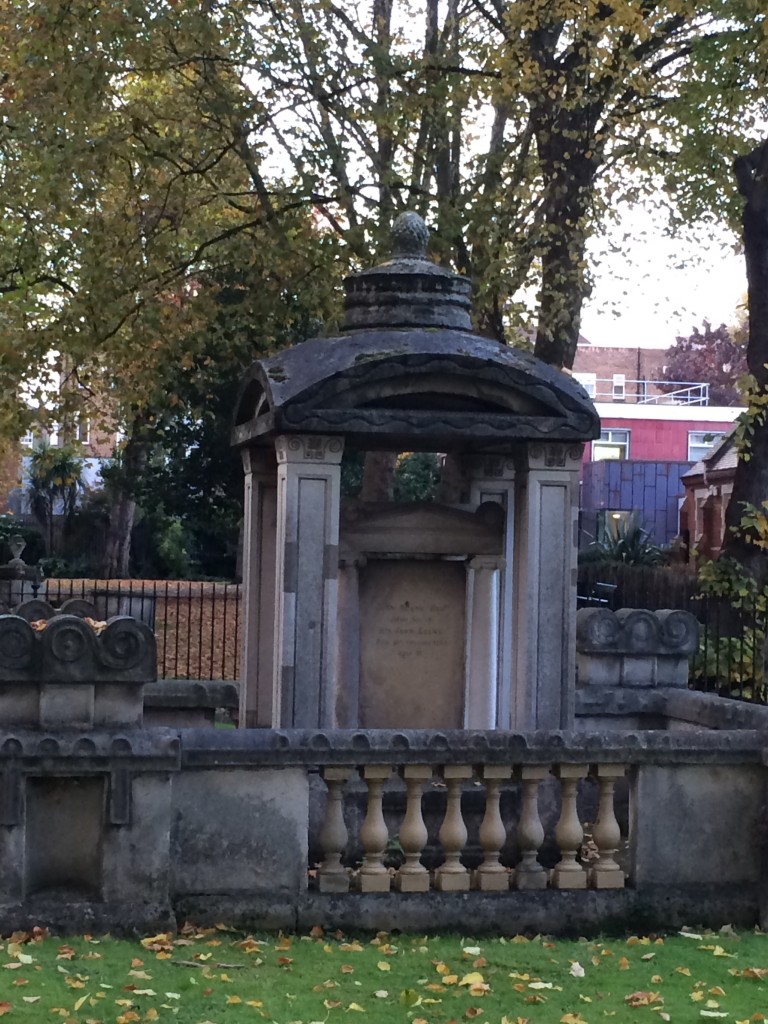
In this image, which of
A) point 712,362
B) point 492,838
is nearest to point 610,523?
point 492,838

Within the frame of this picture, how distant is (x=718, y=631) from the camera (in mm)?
15492

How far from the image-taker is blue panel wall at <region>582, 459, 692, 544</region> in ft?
157

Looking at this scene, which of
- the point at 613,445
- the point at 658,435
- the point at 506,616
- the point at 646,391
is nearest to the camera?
the point at 506,616

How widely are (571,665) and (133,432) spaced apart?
16708 millimetres

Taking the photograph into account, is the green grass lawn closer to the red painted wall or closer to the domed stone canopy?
the domed stone canopy

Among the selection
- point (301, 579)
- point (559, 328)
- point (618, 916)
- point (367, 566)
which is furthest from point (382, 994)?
point (559, 328)

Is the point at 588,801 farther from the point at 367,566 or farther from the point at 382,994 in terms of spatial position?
the point at 382,994

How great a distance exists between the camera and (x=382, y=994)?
18.3 feet

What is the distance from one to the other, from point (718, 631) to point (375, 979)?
34.1ft

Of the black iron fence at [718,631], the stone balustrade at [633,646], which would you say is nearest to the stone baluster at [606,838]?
the stone balustrade at [633,646]

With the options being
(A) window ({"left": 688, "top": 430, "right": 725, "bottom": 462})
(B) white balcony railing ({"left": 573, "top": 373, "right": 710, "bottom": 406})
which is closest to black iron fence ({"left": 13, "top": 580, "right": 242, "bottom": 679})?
(B) white balcony railing ({"left": 573, "top": 373, "right": 710, "bottom": 406})

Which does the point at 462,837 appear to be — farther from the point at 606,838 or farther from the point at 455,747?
the point at 606,838

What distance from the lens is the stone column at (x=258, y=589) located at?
372 inches

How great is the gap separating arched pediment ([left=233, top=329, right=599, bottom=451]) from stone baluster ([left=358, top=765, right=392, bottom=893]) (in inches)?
87.2
